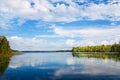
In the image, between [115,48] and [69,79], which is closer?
[69,79]

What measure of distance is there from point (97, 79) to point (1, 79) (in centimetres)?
1326

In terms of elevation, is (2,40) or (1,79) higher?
(2,40)

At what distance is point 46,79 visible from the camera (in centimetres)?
3134

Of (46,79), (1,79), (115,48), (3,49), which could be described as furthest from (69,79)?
(115,48)

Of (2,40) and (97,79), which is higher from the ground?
(2,40)

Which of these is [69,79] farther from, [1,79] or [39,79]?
[1,79]

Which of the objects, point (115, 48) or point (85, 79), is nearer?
point (85, 79)

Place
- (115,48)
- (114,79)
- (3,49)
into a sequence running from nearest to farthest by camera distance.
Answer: (114,79) → (3,49) → (115,48)

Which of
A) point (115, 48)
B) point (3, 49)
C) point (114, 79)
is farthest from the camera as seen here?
point (115, 48)

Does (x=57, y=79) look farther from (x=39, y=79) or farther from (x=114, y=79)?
(x=114, y=79)

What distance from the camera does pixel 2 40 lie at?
370 feet

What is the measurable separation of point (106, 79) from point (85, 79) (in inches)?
112

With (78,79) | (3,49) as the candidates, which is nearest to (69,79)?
(78,79)

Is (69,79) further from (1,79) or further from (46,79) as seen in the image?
(1,79)
